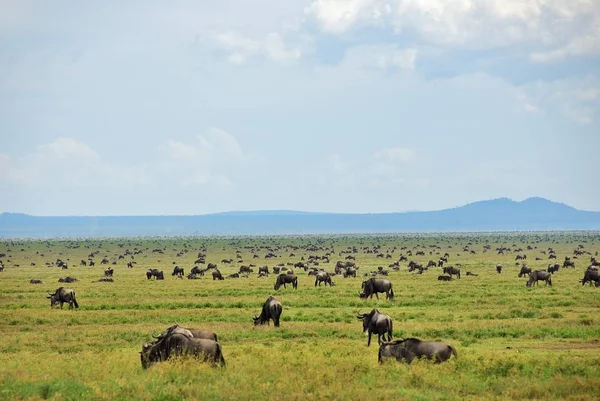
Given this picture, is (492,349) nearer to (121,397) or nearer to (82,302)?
(121,397)

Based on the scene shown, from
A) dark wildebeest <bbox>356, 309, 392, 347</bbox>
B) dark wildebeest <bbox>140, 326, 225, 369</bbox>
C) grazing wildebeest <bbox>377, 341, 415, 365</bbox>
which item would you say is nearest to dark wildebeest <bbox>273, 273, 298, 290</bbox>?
dark wildebeest <bbox>356, 309, 392, 347</bbox>

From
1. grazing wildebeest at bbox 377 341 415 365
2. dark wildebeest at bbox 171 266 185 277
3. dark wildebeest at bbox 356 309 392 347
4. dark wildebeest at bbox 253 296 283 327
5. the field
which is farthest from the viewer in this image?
dark wildebeest at bbox 171 266 185 277

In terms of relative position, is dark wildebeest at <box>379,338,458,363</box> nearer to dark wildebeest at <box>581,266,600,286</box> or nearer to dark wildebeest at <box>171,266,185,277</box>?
dark wildebeest at <box>581,266,600,286</box>

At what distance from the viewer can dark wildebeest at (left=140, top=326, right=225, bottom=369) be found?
67.3 feet

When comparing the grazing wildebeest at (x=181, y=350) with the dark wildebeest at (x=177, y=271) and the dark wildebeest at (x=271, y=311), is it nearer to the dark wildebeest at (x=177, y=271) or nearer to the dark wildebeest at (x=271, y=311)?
the dark wildebeest at (x=271, y=311)

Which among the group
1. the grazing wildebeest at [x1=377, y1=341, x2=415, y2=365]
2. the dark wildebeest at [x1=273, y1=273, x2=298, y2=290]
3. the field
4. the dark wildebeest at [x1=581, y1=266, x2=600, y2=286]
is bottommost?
the field

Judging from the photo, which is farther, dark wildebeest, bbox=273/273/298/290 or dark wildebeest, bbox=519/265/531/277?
dark wildebeest, bbox=519/265/531/277

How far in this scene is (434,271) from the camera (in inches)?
2638

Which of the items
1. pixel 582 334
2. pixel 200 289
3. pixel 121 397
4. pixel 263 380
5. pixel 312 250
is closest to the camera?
pixel 121 397

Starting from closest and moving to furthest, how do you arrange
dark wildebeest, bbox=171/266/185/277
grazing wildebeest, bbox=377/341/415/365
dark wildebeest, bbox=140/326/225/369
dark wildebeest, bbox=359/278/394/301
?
dark wildebeest, bbox=140/326/225/369, grazing wildebeest, bbox=377/341/415/365, dark wildebeest, bbox=359/278/394/301, dark wildebeest, bbox=171/266/185/277

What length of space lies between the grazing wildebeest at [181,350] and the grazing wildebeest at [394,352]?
15.7 feet

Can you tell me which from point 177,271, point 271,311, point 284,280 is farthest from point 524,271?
point 271,311

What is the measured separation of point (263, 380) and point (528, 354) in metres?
9.42

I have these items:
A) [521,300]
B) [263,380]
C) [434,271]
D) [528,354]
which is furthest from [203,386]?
[434,271]
